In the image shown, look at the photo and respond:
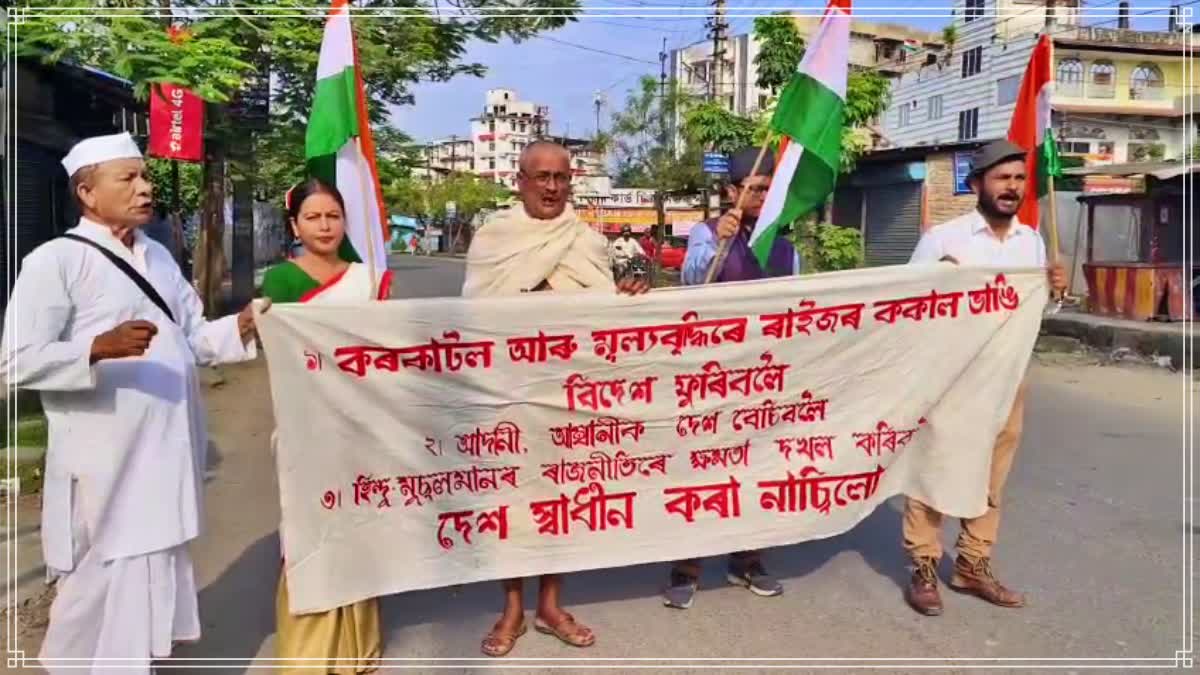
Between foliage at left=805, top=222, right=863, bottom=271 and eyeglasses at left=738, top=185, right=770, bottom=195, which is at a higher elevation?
eyeglasses at left=738, top=185, right=770, bottom=195

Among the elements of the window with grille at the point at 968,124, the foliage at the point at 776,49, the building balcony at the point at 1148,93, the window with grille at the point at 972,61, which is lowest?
the foliage at the point at 776,49

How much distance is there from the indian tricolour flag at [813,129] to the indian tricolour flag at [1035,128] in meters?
0.92

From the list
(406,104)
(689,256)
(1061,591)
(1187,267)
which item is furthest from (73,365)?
(1187,267)

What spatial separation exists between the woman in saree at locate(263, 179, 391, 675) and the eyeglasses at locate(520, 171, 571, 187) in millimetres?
632

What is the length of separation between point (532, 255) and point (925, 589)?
1963 mm

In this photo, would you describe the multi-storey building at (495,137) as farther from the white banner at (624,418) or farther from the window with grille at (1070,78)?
the white banner at (624,418)

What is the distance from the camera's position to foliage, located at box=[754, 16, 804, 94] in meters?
19.1

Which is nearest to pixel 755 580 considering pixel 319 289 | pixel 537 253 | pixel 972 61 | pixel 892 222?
pixel 537 253

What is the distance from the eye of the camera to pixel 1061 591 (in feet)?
13.9

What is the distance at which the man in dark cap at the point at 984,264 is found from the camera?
13.0 feet

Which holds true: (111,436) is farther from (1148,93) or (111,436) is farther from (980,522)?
(1148,93)

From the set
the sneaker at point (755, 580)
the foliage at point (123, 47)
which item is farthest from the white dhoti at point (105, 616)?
the foliage at point (123, 47)

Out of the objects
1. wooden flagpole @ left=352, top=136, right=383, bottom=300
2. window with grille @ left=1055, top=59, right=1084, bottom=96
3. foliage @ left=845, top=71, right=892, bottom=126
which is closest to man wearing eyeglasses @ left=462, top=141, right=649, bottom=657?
wooden flagpole @ left=352, top=136, right=383, bottom=300

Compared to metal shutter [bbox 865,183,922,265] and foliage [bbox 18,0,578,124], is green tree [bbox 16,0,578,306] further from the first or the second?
metal shutter [bbox 865,183,922,265]
